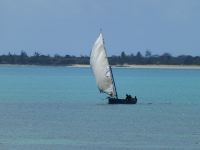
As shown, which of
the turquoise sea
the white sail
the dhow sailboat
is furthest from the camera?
the white sail

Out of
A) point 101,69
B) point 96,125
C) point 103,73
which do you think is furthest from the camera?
point 101,69

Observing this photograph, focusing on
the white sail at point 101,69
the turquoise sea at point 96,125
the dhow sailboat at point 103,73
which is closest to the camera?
the turquoise sea at point 96,125

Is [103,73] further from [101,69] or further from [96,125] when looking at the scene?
[96,125]

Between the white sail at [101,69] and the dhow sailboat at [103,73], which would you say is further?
the white sail at [101,69]

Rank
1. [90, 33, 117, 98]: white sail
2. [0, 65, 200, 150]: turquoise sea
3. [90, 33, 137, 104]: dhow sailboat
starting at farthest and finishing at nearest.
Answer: [90, 33, 117, 98]: white sail
[90, 33, 137, 104]: dhow sailboat
[0, 65, 200, 150]: turquoise sea

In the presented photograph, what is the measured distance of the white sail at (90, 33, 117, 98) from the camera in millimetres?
75000

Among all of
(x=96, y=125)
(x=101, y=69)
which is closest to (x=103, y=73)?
(x=101, y=69)

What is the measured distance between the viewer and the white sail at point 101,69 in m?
75.0

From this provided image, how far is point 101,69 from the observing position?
250ft

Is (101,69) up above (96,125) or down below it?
above

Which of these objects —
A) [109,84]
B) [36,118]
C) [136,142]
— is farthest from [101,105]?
[136,142]

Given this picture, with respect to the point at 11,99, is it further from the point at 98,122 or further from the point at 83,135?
the point at 83,135

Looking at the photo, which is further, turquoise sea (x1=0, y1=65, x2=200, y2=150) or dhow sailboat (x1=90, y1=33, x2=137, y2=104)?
dhow sailboat (x1=90, y1=33, x2=137, y2=104)

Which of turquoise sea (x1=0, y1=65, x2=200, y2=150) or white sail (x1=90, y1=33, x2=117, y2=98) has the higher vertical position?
white sail (x1=90, y1=33, x2=117, y2=98)
